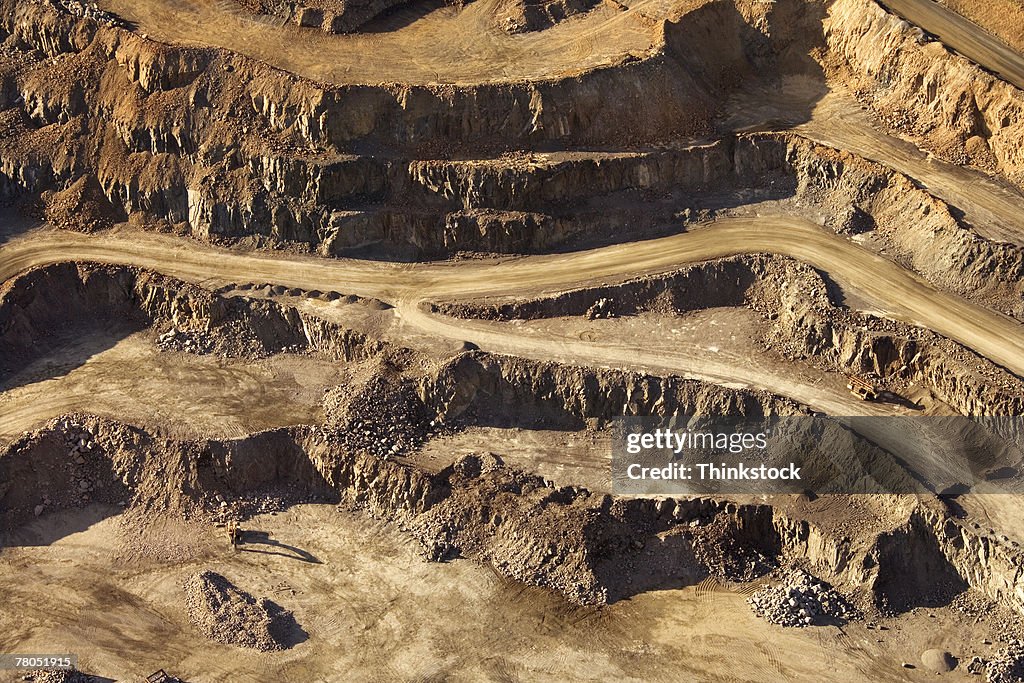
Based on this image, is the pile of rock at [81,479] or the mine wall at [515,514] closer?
the mine wall at [515,514]

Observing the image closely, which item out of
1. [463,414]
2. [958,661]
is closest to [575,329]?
[463,414]

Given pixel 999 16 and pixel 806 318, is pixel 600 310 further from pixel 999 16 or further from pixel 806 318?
pixel 999 16

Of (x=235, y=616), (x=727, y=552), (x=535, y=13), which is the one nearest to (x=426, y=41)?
(x=535, y=13)

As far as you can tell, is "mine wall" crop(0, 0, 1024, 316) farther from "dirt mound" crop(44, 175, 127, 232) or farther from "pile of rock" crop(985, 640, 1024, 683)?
"pile of rock" crop(985, 640, 1024, 683)

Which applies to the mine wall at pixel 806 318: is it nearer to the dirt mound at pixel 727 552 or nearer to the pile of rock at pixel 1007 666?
the pile of rock at pixel 1007 666

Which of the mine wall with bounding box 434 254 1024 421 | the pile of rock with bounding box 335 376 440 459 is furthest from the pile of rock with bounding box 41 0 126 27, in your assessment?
the pile of rock with bounding box 335 376 440 459

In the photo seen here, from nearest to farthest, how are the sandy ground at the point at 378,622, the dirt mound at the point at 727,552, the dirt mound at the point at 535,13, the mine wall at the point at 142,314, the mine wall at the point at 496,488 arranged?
the sandy ground at the point at 378,622 < the mine wall at the point at 496,488 < the dirt mound at the point at 727,552 < the mine wall at the point at 142,314 < the dirt mound at the point at 535,13

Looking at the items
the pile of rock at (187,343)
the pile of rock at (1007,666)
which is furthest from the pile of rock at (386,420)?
the pile of rock at (1007,666)

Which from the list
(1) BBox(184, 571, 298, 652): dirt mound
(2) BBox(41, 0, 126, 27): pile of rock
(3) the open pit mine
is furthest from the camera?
(2) BBox(41, 0, 126, 27): pile of rock
